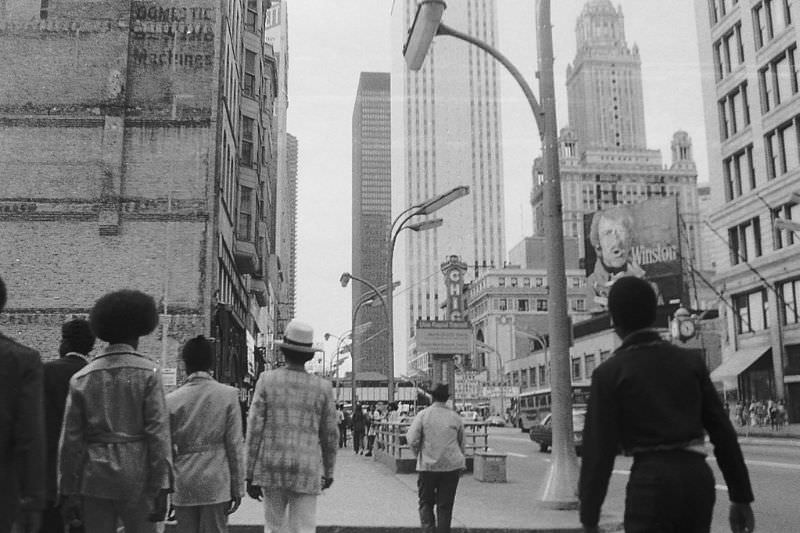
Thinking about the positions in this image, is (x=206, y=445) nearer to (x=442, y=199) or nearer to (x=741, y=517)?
(x=741, y=517)

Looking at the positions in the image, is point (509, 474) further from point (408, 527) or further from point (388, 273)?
point (408, 527)

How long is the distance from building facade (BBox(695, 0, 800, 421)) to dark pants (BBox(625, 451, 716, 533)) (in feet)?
127

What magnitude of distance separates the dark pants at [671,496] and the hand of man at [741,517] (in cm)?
25

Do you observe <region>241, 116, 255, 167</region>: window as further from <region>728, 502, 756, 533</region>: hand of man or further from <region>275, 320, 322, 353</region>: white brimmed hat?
<region>728, 502, 756, 533</region>: hand of man

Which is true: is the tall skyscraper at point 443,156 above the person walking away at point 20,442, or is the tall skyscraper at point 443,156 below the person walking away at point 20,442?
above

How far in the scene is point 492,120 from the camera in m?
98.4

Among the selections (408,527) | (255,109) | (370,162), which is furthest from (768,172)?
(370,162)

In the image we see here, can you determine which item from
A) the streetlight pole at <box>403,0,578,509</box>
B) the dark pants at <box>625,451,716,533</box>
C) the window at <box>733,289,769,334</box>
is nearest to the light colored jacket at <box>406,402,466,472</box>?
the streetlight pole at <box>403,0,578,509</box>

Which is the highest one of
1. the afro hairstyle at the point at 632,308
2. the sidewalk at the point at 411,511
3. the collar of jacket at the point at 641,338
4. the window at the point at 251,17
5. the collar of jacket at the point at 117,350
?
the window at the point at 251,17

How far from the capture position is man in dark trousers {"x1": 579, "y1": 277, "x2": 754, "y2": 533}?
3373 mm

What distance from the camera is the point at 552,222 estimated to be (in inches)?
454

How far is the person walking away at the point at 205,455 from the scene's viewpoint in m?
5.42

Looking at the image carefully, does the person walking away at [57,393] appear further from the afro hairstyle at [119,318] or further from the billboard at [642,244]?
the billboard at [642,244]

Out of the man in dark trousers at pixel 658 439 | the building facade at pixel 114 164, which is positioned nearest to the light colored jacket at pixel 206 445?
the man in dark trousers at pixel 658 439
